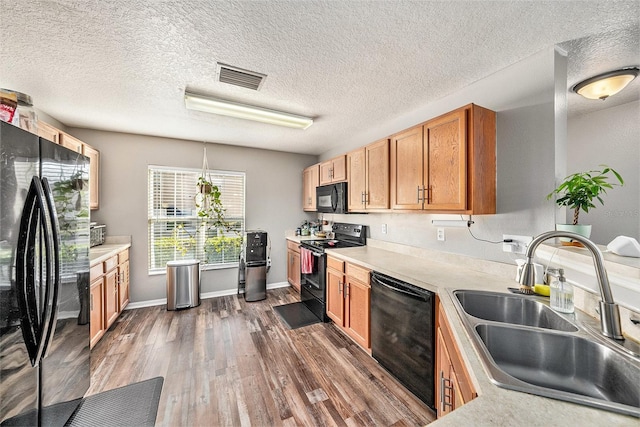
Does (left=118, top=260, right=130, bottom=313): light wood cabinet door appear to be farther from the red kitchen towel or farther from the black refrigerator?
the red kitchen towel

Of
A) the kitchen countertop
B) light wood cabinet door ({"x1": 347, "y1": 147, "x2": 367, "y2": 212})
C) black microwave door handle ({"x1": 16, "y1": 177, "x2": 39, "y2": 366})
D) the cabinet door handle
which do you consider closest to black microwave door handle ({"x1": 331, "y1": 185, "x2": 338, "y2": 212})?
light wood cabinet door ({"x1": 347, "y1": 147, "x2": 367, "y2": 212})

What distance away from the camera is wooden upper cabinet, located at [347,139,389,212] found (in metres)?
2.59

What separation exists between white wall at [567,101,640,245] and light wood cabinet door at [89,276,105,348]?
4.07 m

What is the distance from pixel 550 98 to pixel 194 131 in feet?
12.3

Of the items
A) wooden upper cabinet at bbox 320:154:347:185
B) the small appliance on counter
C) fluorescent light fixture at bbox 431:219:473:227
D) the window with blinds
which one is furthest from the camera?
the window with blinds

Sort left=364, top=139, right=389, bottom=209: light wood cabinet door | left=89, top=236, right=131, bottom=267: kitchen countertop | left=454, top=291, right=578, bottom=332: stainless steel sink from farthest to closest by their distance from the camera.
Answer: left=364, top=139, right=389, bottom=209: light wood cabinet door → left=89, top=236, right=131, bottom=267: kitchen countertop → left=454, top=291, right=578, bottom=332: stainless steel sink

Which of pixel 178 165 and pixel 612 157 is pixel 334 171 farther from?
pixel 612 157

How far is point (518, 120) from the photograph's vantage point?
5.88ft

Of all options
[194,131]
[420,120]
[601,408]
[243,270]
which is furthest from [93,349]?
[420,120]

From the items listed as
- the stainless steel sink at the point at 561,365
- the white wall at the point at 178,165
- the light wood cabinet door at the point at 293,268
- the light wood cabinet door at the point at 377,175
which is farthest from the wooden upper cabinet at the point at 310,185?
the stainless steel sink at the point at 561,365

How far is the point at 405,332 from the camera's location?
1.83m

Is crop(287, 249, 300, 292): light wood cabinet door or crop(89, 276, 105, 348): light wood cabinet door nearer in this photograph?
crop(89, 276, 105, 348): light wood cabinet door

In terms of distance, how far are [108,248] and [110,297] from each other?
0.62 m

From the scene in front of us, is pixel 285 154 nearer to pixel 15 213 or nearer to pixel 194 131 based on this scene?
pixel 194 131
